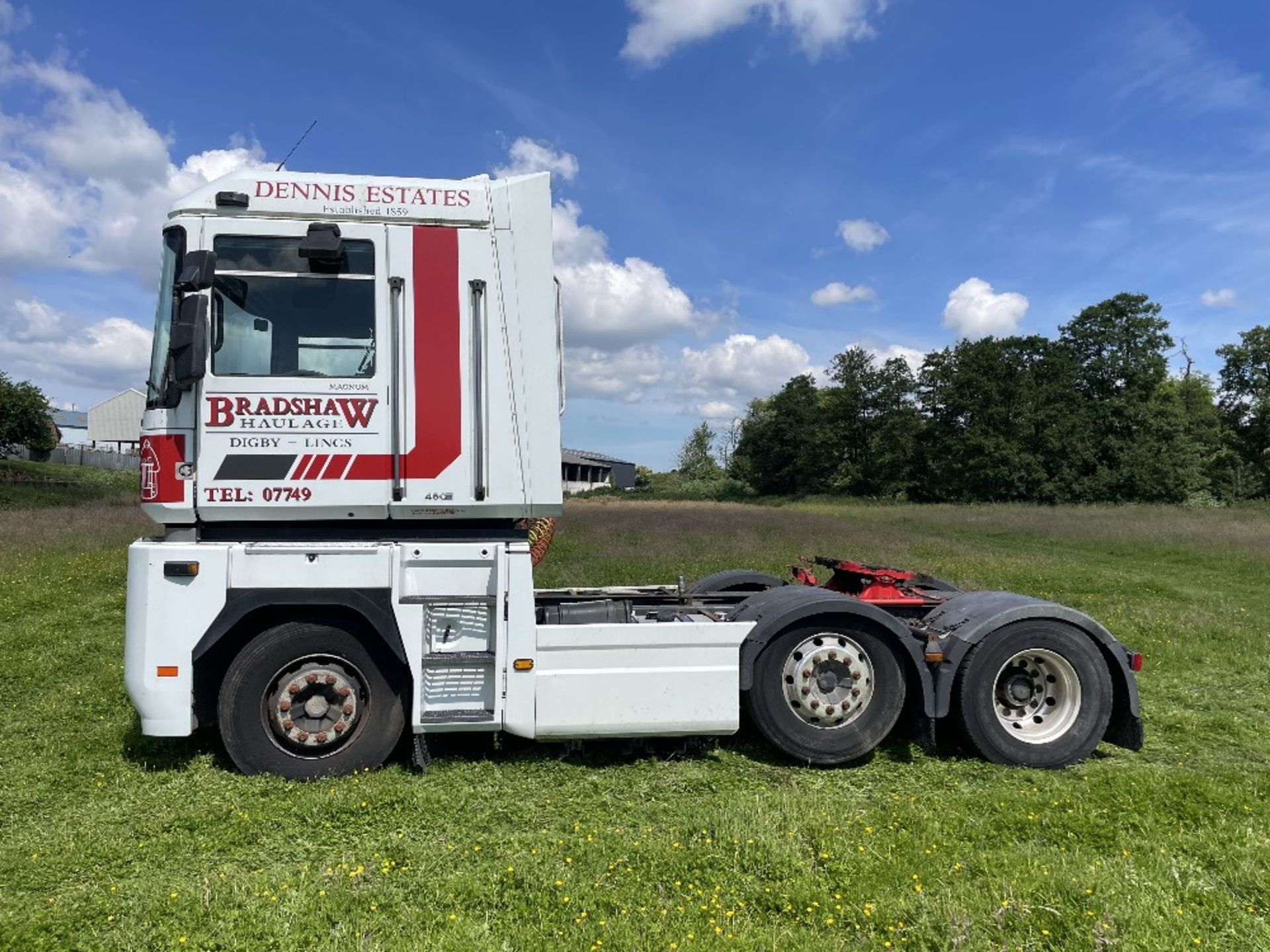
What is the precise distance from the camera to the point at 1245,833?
396 centimetres

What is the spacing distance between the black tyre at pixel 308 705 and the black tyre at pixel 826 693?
7.94 feet

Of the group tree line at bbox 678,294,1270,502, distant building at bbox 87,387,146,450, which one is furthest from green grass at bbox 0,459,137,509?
tree line at bbox 678,294,1270,502

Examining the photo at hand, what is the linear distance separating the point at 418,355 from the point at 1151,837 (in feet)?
15.8

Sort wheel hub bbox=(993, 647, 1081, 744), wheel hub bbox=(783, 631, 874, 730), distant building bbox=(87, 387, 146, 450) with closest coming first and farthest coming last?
wheel hub bbox=(783, 631, 874, 730), wheel hub bbox=(993, 647, 1081, 744), distant building bbox=(87, 387, 146, 450)

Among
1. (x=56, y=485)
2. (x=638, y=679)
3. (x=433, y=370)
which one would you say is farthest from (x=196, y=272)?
(x=56, y=485)

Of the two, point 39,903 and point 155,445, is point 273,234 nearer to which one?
point 155,445

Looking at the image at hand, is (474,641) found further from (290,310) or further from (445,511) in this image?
(290,310)

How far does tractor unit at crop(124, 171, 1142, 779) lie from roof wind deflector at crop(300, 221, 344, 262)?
0.03m

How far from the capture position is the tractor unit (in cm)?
479

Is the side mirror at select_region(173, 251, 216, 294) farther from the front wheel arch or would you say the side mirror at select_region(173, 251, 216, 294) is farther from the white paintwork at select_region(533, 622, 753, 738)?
the white paintwork at select_region(533, 622, 753, 738)

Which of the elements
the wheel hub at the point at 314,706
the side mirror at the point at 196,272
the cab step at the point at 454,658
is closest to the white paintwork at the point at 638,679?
the cab step at the point at 454,658

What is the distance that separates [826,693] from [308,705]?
11.0 ft

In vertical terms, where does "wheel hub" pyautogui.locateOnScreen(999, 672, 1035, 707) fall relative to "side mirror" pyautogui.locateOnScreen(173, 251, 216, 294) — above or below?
below

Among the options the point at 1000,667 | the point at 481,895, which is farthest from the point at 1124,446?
the point at 481,895
